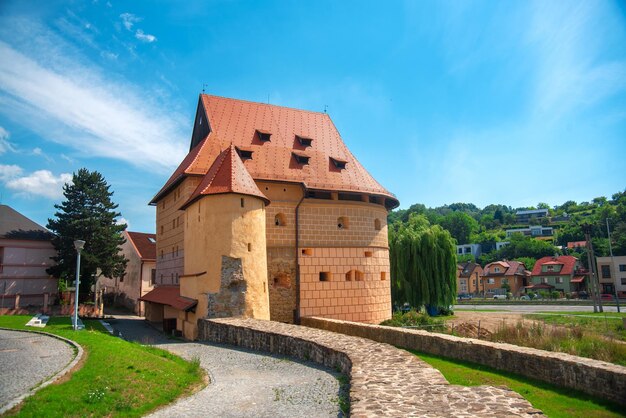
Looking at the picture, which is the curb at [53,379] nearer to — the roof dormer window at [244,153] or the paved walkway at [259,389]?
the paved walkway at [259,389]

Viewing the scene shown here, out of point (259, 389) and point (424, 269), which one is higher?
point (424, 269)

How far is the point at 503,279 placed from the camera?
7694 cm

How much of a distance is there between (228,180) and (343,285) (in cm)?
880

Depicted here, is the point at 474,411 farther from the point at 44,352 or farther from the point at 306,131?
the point at 306,131

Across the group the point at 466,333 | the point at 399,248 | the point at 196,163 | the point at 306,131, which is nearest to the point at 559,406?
the point at 466,333

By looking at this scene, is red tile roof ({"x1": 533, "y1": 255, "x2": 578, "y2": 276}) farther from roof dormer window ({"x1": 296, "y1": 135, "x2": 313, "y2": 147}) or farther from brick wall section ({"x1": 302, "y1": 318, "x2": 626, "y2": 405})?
brick wall section ({"x1": 302, "y1": 318, "x2": 626, "y2": 405})

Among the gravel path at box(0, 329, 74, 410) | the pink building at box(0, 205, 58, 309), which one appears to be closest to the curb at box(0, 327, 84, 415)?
the gravel path at box(0, 329, 74, 410)

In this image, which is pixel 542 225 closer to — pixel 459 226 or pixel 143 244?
pixel 459 226

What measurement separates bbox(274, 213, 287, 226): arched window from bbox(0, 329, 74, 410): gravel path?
462 inches

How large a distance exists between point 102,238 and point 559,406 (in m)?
27.8

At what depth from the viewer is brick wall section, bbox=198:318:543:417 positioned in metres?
6.36

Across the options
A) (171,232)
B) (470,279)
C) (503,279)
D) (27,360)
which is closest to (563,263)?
(503,279)

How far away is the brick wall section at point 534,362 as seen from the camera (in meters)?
7.70

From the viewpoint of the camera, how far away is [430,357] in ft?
39.5
